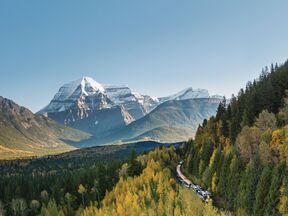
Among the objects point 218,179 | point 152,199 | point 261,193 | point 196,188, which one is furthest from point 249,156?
point 152,199

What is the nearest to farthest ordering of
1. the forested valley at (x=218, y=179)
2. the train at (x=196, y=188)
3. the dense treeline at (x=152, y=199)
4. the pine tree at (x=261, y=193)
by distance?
the pine tree at (x=261, y=193) < the forested valley at (x=218, y=179) < the dense treeline at (x=152, y=199) < the train at (x=196, y=188)

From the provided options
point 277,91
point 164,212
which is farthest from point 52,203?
point 277,91

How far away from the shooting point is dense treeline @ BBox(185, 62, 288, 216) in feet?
341

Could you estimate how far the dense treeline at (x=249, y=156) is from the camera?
10394cm

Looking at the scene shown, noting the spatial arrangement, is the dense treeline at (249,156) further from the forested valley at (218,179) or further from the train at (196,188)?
the train at (196,188)

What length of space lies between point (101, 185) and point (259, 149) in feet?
298

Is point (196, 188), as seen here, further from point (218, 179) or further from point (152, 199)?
point (152, 199)

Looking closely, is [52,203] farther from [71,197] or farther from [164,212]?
[164,212]

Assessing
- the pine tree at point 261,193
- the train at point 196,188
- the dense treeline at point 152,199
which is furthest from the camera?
the train at point 196,188

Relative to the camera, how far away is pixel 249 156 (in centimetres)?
12500

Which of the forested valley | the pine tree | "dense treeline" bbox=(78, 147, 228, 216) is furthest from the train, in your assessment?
the pine tree

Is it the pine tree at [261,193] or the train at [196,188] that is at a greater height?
the pine tree at [261,193]

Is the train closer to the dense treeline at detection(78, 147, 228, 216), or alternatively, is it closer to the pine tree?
the dense treeline at detection(78, 147, 228, 216)

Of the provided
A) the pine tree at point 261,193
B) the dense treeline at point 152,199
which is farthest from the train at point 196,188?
the pine tree at point 261,193
